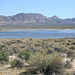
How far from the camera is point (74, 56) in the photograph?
13000mm

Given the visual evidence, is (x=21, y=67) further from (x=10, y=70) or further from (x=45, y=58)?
(x=45, y=58)

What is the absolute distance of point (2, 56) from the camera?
35.5 feet

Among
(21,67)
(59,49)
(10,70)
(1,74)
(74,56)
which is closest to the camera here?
(1,74)

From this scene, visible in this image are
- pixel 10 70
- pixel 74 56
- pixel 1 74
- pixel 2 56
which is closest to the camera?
pixel 1 74

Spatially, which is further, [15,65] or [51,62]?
[15,65]

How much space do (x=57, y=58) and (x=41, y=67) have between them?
880 millimetres

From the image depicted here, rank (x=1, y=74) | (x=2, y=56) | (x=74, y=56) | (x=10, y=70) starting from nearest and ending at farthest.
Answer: (x=1, y=74) < (x=10, y=70) < (x=2, y=56) < (x=74, y=56)

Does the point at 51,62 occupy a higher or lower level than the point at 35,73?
higher

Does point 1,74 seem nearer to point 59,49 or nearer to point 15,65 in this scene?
point 15,65

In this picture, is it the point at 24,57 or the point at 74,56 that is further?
the point at 74,56

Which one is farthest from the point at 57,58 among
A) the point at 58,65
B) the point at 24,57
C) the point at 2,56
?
the point at 2,56

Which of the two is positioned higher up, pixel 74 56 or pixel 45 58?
pixel 45 58

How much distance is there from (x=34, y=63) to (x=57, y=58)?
3.80 feet

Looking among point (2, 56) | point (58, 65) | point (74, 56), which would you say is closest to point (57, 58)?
point (58, 65)
